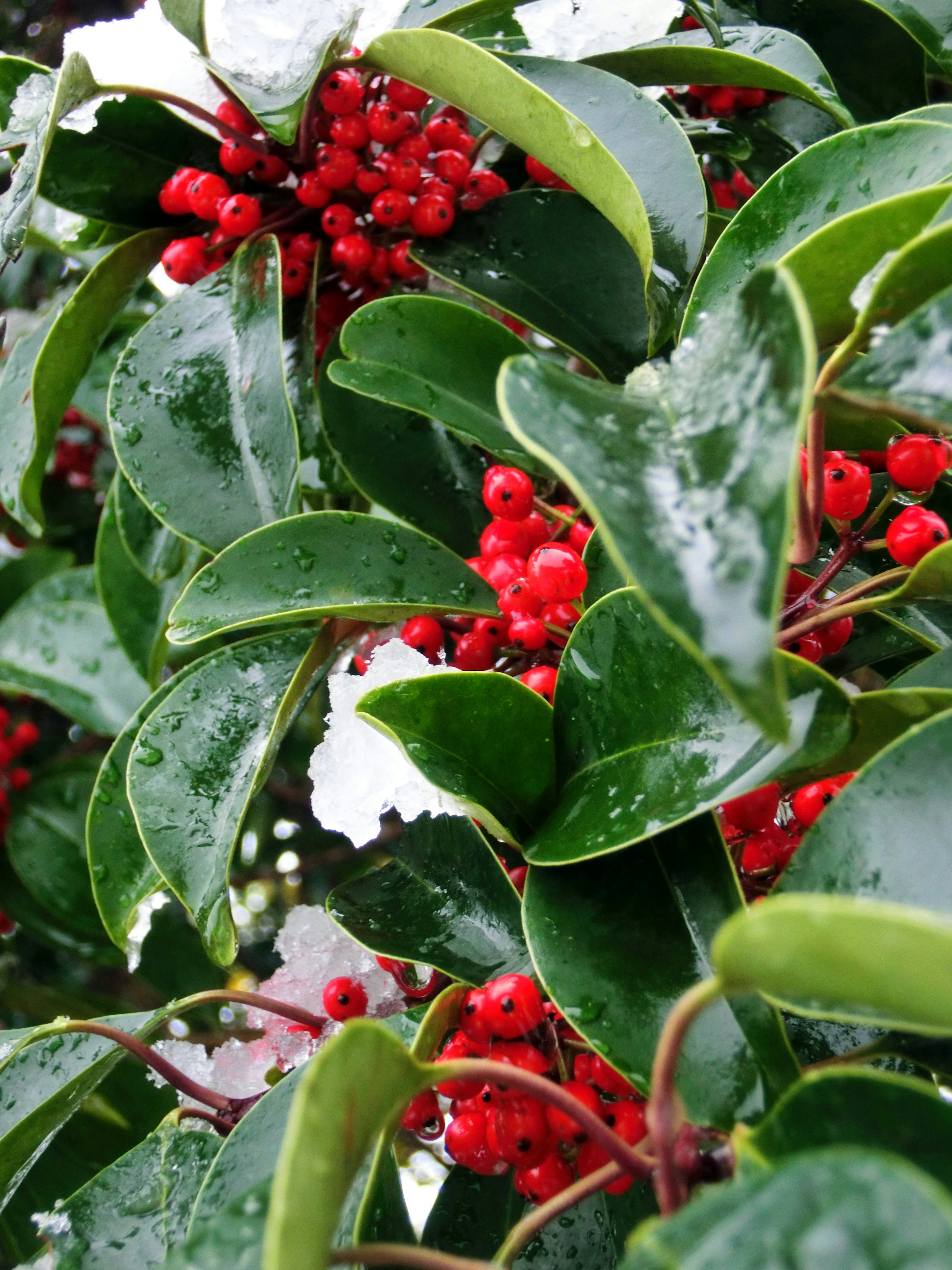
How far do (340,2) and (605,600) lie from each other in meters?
0.74

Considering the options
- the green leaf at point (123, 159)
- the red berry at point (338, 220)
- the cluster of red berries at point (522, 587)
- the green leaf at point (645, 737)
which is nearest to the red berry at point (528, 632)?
the cluster of red berries at point (522, 587)

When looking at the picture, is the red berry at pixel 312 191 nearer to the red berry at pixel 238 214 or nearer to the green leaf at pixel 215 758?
the red berry at pixel 238 214

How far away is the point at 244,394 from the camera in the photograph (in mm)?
Answer: 1046

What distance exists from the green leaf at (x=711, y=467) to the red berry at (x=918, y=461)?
0.84 feet

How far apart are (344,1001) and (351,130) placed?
866mm

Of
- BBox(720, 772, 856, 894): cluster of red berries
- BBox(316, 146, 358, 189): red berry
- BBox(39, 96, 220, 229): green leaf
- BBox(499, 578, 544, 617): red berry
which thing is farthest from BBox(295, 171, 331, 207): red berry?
BBox(720, 772, 856, 894): cluster of red berries

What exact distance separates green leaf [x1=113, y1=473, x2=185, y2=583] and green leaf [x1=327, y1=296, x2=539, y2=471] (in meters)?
0.58

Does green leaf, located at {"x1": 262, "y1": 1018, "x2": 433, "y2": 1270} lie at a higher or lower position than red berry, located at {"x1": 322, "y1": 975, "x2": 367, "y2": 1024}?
higher

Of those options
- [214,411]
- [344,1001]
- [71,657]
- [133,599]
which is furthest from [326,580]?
[71,657]

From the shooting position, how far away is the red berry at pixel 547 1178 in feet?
2.49

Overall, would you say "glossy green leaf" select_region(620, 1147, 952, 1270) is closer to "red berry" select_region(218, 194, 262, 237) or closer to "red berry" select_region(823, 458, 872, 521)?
"red berry" select_region(823, 458, 872, 521)

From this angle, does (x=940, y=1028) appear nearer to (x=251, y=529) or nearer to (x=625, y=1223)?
(x=625, y=1223)

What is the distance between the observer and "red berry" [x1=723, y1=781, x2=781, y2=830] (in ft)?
2.56

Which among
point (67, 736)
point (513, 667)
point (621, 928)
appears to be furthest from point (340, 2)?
point (67, 736)
